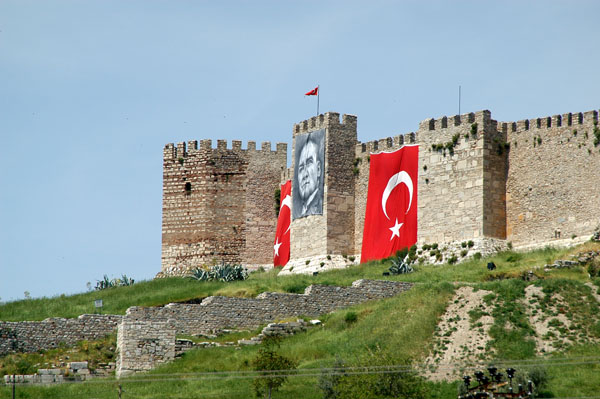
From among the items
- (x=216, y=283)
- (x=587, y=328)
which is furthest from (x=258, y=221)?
(x=587, y=328)

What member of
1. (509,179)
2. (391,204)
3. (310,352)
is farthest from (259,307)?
(509,179)

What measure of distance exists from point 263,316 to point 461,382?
11.9 meters

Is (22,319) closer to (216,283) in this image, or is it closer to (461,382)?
(216,283)

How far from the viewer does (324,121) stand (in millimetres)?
57781

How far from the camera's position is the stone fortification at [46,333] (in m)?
43.4

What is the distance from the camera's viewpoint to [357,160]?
57781mm

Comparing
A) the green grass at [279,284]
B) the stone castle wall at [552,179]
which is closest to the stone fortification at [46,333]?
the green grass at [279,284]

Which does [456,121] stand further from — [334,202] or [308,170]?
[308,170]

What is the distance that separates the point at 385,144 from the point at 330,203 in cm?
347

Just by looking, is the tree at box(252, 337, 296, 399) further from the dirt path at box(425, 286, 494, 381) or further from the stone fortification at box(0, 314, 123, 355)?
the stone fortification at box(0, 314, 123, 355)

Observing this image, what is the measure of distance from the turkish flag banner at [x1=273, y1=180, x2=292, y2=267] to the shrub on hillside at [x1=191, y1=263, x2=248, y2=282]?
259cm

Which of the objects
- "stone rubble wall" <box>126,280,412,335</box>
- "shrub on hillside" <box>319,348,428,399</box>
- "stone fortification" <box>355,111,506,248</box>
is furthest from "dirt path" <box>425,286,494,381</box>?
"stone fortification" <box>355,111,506,248</box>

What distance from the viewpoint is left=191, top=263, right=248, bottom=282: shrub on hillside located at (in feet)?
183

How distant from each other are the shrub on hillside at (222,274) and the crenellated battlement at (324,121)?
22.5 feet
